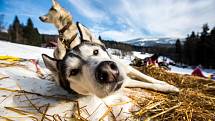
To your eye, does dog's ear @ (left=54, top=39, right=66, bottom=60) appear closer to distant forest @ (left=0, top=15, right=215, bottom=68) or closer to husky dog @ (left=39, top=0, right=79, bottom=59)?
husky dog @ (left=39, top=0, right=79, bottom=59)

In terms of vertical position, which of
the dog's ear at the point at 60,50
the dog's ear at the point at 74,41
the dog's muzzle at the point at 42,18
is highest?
the dog's muzzle at the point at 42,18

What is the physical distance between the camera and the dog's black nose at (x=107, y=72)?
341 cm

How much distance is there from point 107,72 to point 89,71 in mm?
413

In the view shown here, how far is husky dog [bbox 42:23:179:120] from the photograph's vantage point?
3518 mm

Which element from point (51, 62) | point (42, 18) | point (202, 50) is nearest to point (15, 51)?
point (42, 18)

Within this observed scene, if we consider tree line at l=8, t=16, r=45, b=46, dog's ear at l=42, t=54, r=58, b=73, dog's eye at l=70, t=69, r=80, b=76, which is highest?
tree line at l=8, t=16, r=45, b=46

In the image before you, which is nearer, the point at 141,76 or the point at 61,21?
the point at 61,21

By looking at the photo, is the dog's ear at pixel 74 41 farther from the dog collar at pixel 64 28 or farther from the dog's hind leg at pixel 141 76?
the dog's hind leg at pixel 141 76

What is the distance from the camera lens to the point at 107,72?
340cm

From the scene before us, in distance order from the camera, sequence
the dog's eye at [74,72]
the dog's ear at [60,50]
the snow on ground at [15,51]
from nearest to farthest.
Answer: the dog's eye at [74,72] → the dog's ear at [60,50] → the snow on ground at [15,51]

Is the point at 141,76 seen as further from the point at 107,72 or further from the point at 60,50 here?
the point at 107,72

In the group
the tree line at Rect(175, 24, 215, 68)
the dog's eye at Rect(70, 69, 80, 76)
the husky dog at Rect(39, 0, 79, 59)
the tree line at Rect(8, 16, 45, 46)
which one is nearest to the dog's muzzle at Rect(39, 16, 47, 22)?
the husky dog at Rect(39, 0, 79, 59)

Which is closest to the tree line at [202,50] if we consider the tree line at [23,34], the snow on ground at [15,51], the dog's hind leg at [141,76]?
the tree line at [23,34]

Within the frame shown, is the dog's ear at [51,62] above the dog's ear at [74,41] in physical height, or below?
below
